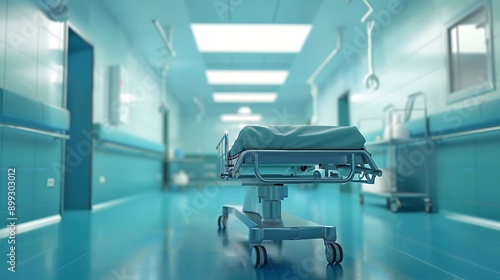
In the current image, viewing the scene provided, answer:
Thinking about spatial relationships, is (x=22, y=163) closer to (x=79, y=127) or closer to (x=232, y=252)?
(x=79, y=127)

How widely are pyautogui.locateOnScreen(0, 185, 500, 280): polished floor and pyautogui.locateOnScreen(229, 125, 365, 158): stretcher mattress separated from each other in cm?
70

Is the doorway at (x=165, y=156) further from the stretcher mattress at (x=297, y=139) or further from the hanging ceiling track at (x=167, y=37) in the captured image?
the stretcher mattress at (x=297, y=139)

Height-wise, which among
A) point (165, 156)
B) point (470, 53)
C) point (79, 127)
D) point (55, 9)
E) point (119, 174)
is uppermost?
point (55, 9)

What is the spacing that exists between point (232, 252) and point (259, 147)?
0.83 meters

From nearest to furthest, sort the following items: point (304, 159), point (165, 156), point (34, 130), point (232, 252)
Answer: point (304, 159), point (232, 252), point (34, 130), point (165, 156)

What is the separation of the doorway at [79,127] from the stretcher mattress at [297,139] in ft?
12.0

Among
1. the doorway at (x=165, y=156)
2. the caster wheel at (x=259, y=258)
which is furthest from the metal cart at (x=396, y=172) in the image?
the doorway at (x=165, y=156)

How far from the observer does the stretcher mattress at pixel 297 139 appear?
2123mm

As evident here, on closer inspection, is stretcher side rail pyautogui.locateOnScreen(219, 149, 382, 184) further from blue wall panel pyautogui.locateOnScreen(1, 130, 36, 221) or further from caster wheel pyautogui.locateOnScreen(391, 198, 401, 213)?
caster wheel pyautogui.locateOnScreen(391, 198, 401, 213)

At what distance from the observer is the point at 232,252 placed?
8.14 ft

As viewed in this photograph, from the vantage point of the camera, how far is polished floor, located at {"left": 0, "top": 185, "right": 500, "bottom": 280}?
1.97 metres

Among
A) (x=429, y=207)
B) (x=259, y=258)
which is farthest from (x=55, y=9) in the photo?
(x=429, y=207)

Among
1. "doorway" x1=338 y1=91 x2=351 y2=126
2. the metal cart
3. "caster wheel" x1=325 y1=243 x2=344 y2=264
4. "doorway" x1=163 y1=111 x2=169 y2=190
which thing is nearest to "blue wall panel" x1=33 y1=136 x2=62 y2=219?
"caster wheel" x1=325 y1=243 x2=344 y2=264

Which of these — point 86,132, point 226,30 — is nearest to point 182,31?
point 226,30
